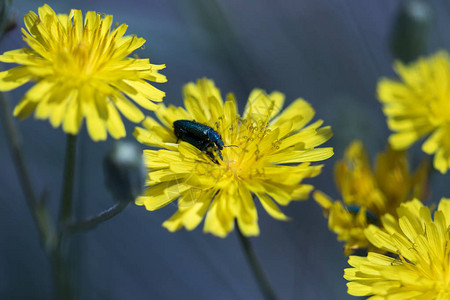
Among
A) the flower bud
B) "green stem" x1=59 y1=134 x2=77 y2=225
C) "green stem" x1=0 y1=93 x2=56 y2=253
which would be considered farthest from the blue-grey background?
the flower bud

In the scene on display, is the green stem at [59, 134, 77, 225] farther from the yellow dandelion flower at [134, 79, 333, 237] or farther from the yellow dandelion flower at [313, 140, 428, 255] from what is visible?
the yellow dandelion flower at [313, 140, 428, 255]

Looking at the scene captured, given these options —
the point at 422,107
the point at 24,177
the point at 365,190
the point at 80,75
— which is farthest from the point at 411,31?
the point at 24,177

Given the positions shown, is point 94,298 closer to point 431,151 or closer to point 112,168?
point 112,168

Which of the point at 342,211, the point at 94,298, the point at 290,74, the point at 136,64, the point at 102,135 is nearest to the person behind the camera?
the point at 102,135

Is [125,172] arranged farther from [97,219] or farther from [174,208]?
[174,208]

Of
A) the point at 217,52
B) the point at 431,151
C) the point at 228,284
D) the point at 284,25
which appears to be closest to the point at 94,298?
the point at 228,284

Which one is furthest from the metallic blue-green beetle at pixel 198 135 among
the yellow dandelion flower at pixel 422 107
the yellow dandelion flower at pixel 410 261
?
the yellow dandelion flower at pixel 422 107
